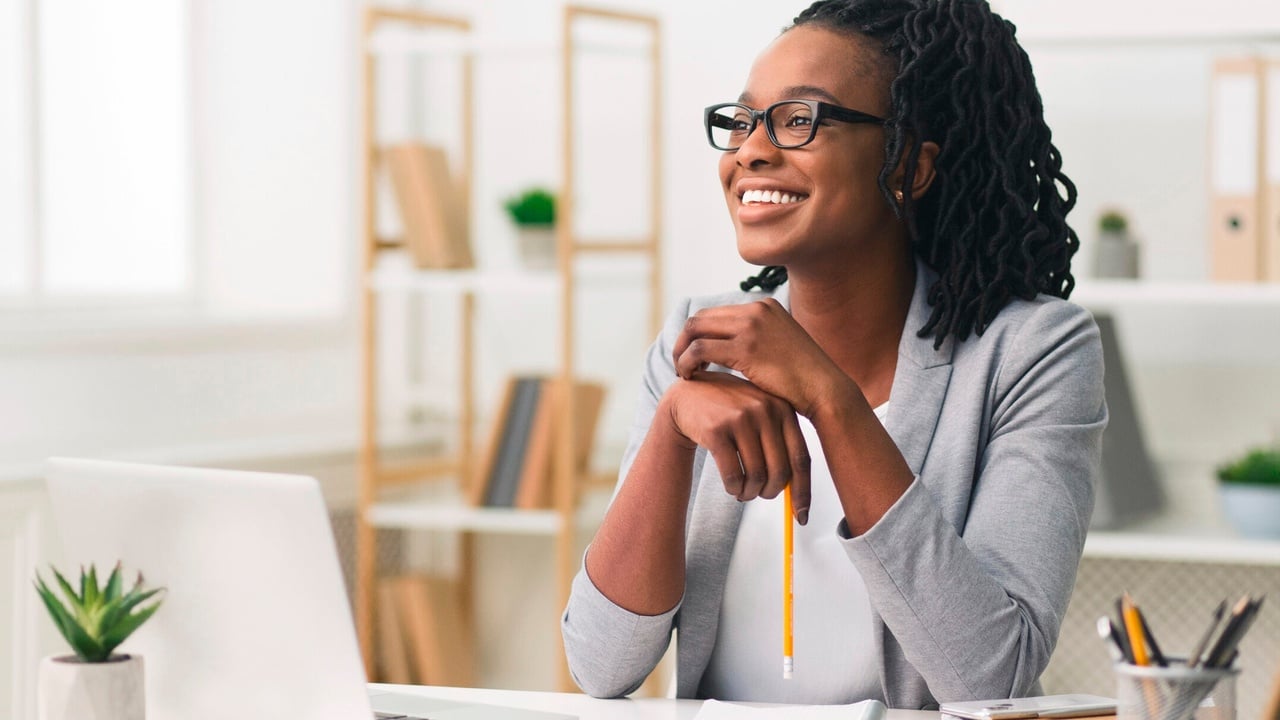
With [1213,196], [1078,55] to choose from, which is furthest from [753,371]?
[1078,55]

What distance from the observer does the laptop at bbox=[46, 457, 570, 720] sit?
1055 millimetres

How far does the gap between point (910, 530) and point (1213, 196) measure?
1.47 meters

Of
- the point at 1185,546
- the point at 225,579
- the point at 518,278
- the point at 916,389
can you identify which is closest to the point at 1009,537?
the point at 916,389

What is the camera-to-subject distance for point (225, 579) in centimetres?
110

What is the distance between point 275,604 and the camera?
108cm

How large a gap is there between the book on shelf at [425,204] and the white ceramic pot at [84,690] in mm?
1898

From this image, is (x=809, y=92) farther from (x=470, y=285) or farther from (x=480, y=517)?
(x=480, y=517)

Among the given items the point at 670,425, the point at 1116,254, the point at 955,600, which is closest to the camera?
the point at 955,600

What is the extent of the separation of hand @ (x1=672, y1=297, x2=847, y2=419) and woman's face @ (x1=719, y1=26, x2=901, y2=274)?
15cm

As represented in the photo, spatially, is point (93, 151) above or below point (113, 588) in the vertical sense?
above

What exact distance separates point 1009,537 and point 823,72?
0.48 m

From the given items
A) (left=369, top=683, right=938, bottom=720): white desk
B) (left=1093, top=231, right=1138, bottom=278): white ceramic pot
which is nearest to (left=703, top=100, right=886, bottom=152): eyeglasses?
(left=369, top=683, right=938, bottom=720): white desk

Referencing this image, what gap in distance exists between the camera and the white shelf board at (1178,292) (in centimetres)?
242

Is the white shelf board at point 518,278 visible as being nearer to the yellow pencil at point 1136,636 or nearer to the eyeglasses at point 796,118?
the eyeglasses at point 796,118
